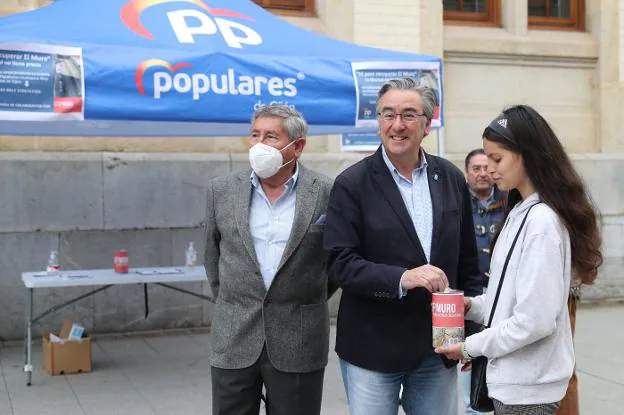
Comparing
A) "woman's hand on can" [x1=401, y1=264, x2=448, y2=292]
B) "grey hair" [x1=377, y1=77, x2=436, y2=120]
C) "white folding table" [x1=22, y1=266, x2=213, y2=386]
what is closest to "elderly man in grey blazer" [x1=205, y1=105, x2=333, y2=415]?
"grey hair" [x1=377, y1=77, x2=436, y2=120]

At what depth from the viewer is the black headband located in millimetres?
2779

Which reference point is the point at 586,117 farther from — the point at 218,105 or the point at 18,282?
the point at 18,282

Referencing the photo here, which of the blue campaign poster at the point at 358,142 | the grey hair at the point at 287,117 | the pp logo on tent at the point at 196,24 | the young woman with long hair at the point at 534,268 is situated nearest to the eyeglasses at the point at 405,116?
the young woman with long hair at the point at 534,268

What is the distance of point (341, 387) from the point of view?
6.55 m

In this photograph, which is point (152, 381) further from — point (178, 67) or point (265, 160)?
point (265, 160)

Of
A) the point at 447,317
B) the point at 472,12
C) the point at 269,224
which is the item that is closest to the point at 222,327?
the point at 269,224

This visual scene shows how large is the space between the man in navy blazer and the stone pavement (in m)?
2.76

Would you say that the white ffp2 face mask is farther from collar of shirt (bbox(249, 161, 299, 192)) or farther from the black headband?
the black headband

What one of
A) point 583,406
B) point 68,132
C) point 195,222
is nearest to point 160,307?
point 195,222

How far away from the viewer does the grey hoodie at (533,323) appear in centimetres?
264

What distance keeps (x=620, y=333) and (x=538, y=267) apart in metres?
6.79

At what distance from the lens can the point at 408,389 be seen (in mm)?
3252

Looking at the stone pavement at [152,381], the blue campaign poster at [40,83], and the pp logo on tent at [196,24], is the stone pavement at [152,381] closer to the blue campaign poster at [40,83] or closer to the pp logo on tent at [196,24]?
the blue campaign poster at [40,83]

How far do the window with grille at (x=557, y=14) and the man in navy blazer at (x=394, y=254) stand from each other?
844 cm
